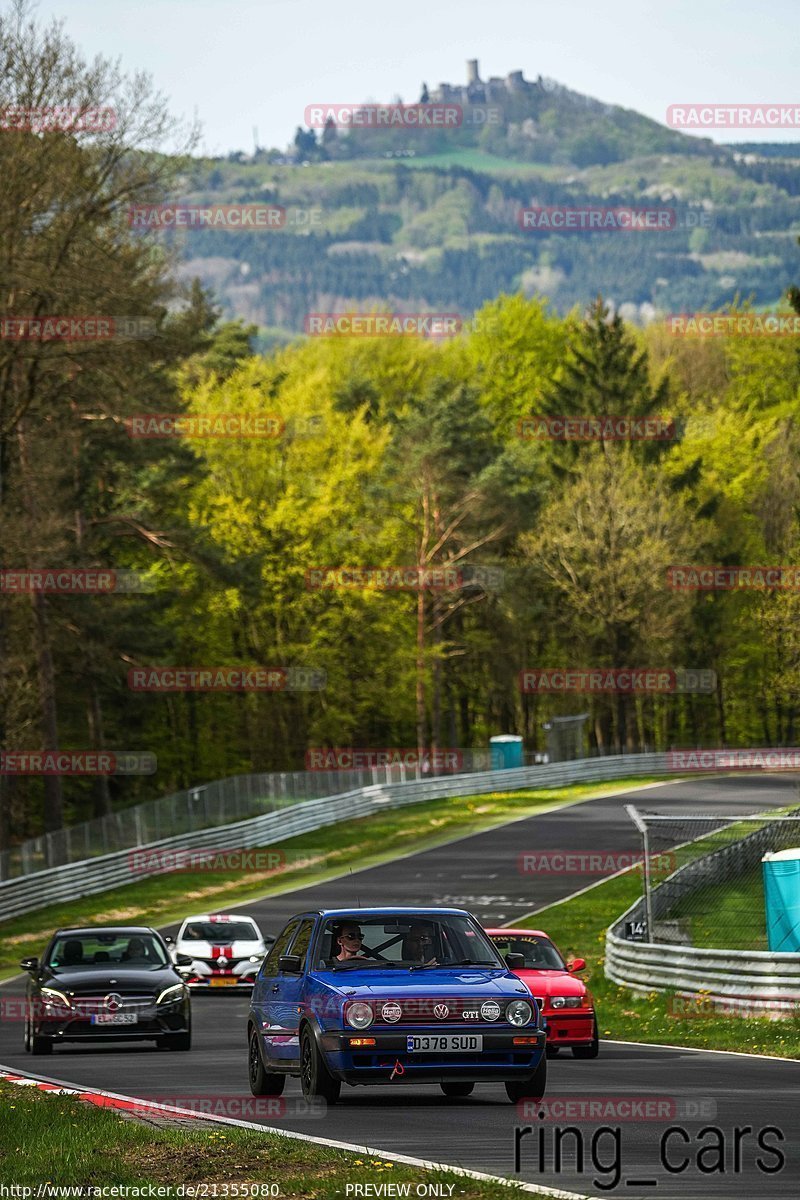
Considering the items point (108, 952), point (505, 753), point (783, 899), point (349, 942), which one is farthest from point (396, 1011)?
point (505, 753)

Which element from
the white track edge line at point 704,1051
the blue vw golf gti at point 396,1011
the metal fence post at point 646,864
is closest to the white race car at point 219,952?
the metal fence post at point 646,864

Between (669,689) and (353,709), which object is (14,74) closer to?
(353,709)

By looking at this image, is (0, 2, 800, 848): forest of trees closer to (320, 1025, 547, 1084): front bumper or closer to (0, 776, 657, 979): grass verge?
(0, 776, 657, 979): grass verge

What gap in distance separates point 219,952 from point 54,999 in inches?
423

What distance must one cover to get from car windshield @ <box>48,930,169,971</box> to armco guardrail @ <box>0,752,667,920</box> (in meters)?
22.2

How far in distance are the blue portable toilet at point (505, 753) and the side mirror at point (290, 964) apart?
56905 mm

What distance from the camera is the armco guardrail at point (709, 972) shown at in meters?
21.9

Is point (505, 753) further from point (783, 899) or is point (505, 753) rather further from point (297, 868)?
point (783, 899)

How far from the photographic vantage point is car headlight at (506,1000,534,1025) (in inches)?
504

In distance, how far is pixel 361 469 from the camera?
77750 mm

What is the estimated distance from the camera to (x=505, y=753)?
71.4 meters

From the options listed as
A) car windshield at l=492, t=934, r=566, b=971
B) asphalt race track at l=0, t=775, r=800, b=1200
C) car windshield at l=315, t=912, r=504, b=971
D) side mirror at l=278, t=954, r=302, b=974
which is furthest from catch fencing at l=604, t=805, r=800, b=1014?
side mirror at l=278, t=954, r=302, b=974

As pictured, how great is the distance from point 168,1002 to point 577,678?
64.7m

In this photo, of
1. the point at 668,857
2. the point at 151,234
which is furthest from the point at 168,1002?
the point at 151,234
